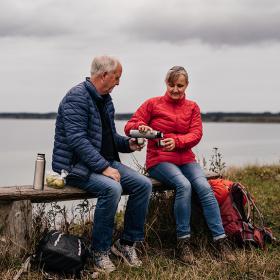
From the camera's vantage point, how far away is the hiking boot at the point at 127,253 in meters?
5.32

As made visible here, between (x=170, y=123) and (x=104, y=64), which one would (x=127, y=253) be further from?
(x=104, y=64)

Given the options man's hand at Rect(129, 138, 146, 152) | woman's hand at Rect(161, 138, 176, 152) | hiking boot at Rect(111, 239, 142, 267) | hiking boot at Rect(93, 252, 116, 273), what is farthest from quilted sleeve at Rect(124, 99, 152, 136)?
hiking boot at Rect(93, 252, 116, 273)

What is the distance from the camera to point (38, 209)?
550 centimetres

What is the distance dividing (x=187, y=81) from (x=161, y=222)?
1.46 m

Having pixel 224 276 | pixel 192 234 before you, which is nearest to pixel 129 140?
pixel 192 234

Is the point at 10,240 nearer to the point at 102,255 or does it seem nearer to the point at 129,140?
the point at 102,255

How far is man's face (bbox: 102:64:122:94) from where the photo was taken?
5.13 metres

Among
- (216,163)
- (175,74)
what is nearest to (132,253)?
(175,74)

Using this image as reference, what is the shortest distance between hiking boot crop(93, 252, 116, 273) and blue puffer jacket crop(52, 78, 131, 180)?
2.24 ft

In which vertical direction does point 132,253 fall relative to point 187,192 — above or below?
below

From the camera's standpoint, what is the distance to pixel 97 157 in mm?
5043

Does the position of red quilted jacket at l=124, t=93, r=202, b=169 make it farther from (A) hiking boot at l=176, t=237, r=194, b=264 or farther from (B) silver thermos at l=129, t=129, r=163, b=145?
(A) hiking boot at l=176, t=237, r=194, b=264

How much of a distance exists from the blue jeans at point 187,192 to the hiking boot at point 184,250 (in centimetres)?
6

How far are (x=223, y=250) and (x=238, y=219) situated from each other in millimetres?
443
